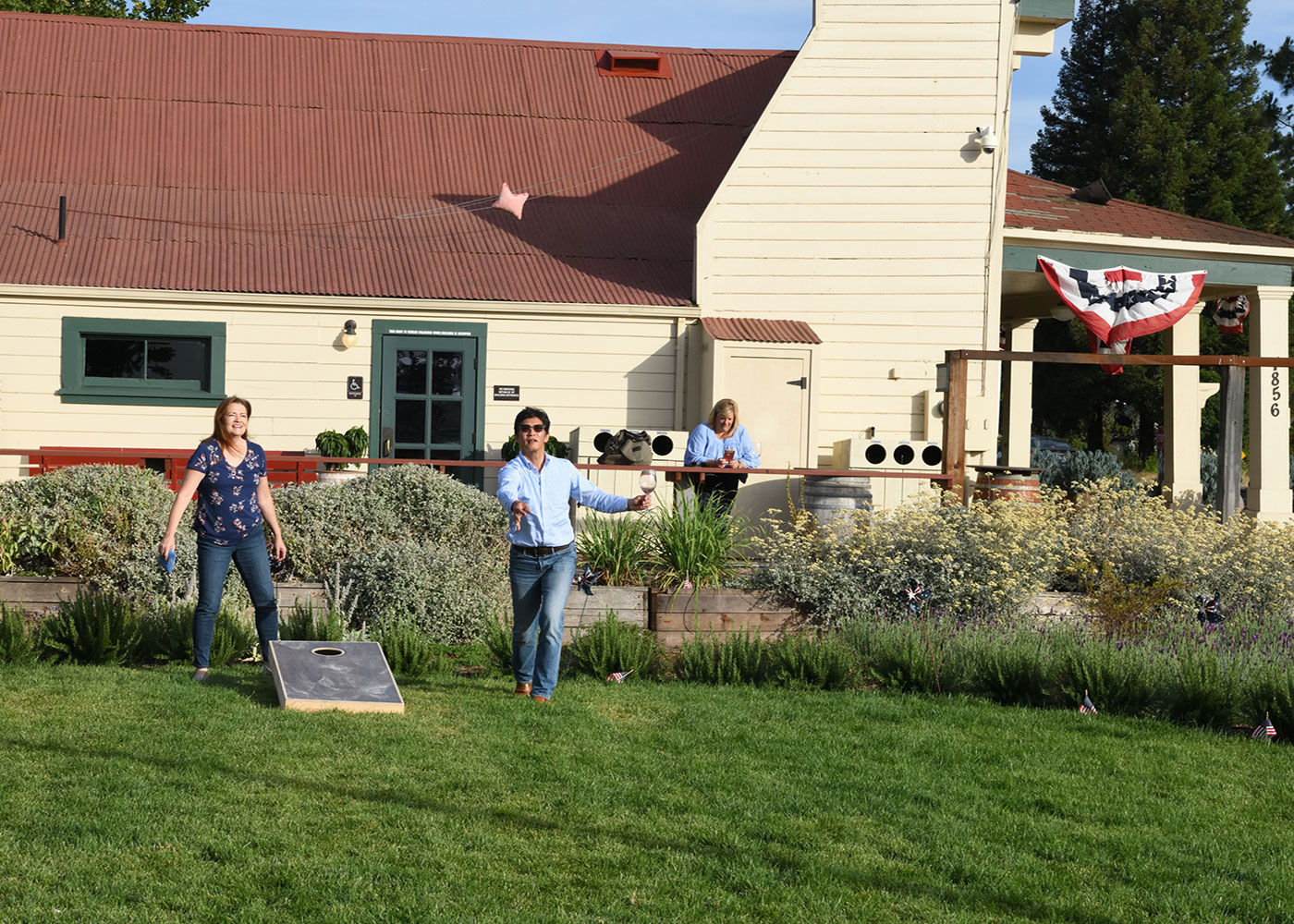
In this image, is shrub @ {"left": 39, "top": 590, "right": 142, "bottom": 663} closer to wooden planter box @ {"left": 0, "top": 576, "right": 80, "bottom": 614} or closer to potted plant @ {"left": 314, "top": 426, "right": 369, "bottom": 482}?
wooden planter box @ {"left": 0, "top": 576, "right": 80, "bottom": 614}

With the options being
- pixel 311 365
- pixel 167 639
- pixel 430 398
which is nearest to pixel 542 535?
pixel 167 639

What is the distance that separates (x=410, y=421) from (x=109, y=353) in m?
3.21

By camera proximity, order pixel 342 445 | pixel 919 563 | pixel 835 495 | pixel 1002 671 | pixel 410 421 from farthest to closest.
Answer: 1. pixel 410 421
2. pixel 342 445
3. pixel 835 495
4. pixel 919 563
5. pixel 1002 671

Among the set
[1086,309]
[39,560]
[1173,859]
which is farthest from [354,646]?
[1086,309]

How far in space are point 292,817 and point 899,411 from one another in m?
11.3

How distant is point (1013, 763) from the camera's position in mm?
6672

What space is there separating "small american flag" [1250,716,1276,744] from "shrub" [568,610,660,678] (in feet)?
11.6

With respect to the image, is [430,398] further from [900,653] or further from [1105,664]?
[1105,664]

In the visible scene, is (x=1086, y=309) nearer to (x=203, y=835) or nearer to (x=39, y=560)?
(x=39, y=560)

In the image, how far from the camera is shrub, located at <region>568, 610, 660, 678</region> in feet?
28.7

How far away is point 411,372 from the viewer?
49.7 feet

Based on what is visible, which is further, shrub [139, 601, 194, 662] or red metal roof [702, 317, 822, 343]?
red metal roof [702, 317, 822, 343]

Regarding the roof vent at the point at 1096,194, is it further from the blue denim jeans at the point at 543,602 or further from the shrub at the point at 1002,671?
the blue denim jeans at the point at 543,602

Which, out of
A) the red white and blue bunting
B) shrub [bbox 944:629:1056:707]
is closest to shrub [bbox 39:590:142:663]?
shrub [bbox 944:629:1056:707]
